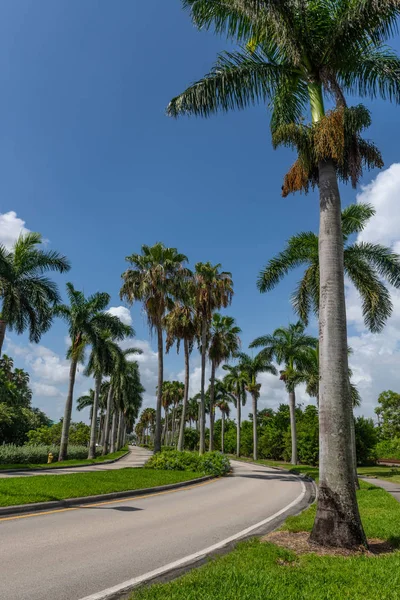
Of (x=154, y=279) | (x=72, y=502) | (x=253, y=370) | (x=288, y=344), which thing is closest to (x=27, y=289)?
(x=154, y=279)

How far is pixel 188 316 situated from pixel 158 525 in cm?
2410


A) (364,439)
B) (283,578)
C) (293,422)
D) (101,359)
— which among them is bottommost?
(283,578)

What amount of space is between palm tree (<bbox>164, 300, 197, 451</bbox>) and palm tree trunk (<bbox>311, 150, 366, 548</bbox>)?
23848mm

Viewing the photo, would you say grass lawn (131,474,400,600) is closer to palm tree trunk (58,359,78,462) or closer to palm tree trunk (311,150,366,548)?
palm tree trunk (311,150,366,548)

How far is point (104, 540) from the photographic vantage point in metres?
7.34

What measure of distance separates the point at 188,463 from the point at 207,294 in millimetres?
12334

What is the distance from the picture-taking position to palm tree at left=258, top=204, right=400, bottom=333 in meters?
18.8

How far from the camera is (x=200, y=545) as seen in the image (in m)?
7.44

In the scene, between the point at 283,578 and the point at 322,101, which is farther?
the point at 322,101

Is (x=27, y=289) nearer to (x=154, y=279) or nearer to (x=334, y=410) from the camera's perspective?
(x=154, y=279)

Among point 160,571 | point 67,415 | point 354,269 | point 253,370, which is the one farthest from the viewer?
point 253,370

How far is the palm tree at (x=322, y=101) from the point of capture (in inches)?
285

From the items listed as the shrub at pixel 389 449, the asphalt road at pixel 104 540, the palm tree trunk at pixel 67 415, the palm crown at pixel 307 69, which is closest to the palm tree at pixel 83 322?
the palm tree trunk at pixel 67 415

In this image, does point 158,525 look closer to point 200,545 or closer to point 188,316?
point 200,545
